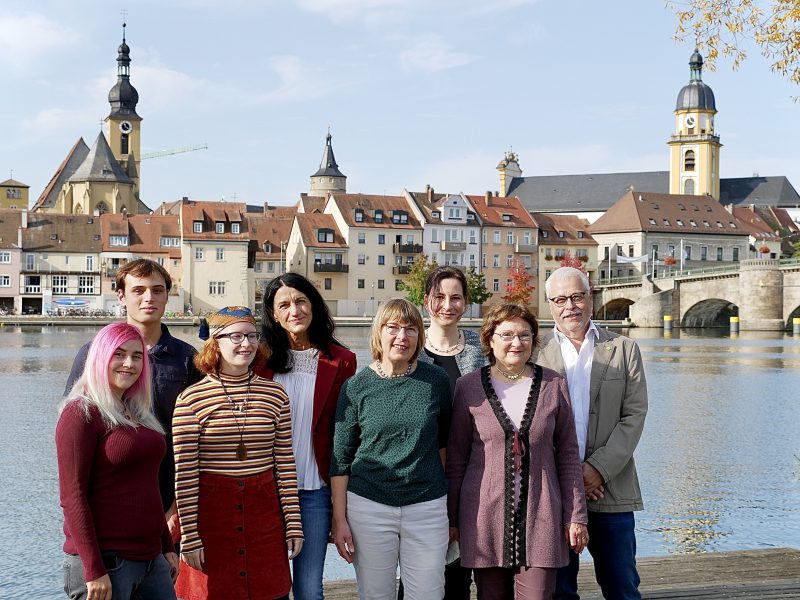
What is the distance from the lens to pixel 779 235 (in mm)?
91188

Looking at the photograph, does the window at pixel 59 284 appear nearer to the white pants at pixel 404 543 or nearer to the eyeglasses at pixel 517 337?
the white pants at pixel 404 543

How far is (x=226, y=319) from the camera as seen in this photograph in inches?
170

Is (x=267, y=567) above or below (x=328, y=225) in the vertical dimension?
below

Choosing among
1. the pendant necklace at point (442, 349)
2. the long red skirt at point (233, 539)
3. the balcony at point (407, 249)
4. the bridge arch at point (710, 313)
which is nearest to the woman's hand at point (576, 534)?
the pendant necklace at point (442, 349)

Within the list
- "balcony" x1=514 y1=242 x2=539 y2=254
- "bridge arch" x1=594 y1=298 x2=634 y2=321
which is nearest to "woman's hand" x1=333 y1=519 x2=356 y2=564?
"bridge arch" x1=594 y1=298 x2=634 y2=321

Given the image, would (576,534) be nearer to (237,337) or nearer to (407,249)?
(237,337)

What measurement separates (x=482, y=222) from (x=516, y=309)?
239ft

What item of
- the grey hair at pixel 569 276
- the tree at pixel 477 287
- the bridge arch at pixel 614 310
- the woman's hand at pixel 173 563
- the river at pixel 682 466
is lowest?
the river at pixel 682 466

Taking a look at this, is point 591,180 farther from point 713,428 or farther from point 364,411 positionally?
point 364,411

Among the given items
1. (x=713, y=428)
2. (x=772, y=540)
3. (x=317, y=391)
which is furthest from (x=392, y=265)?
(x=317, y=391)

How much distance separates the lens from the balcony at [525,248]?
253ft

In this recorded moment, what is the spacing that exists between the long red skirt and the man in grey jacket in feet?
4.93

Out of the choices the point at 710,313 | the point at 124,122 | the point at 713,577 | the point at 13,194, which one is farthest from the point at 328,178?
the point at 713,577

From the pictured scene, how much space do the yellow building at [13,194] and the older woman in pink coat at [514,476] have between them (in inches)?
4891
